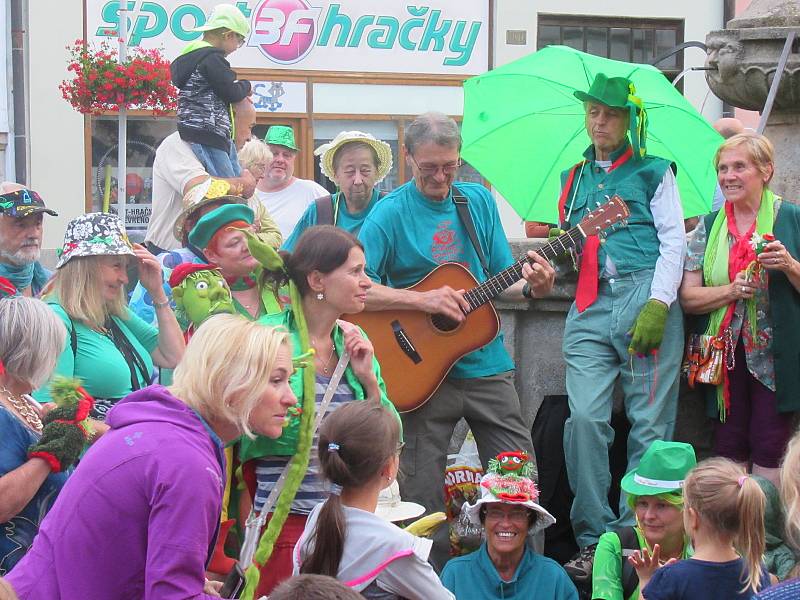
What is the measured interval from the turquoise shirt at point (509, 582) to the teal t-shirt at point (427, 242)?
3.27ft

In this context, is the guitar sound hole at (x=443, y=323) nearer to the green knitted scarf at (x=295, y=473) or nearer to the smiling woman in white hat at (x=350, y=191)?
the smiling woman in white hat at (x=350, y=191)

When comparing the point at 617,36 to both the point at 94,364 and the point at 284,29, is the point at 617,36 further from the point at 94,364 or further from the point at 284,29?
the point at 94,364

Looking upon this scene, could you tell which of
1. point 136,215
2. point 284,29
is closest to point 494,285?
point 136,215

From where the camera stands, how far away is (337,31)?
17.4 metres

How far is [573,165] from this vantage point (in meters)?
6.32

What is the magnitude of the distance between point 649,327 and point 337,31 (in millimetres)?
12815

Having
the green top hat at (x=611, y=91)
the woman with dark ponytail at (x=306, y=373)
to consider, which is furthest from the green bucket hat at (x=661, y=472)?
the green top hat at (x=611, y=91)

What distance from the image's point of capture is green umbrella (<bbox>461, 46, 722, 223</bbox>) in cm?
629

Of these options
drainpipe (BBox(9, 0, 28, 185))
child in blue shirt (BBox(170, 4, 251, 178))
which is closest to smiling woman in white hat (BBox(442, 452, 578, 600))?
child in blue shirt (BBox(170, 4, 251, 178))

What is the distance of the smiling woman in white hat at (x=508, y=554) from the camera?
4703 mm

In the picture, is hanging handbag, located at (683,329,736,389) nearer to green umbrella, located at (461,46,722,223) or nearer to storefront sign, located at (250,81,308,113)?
green umbrella, located at (461,46,722,223)

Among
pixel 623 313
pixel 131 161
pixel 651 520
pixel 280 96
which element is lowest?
pixel 651 520

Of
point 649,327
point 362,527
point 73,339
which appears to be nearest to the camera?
point 362,527

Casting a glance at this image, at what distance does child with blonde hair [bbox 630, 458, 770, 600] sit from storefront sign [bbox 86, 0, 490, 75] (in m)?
13.8
